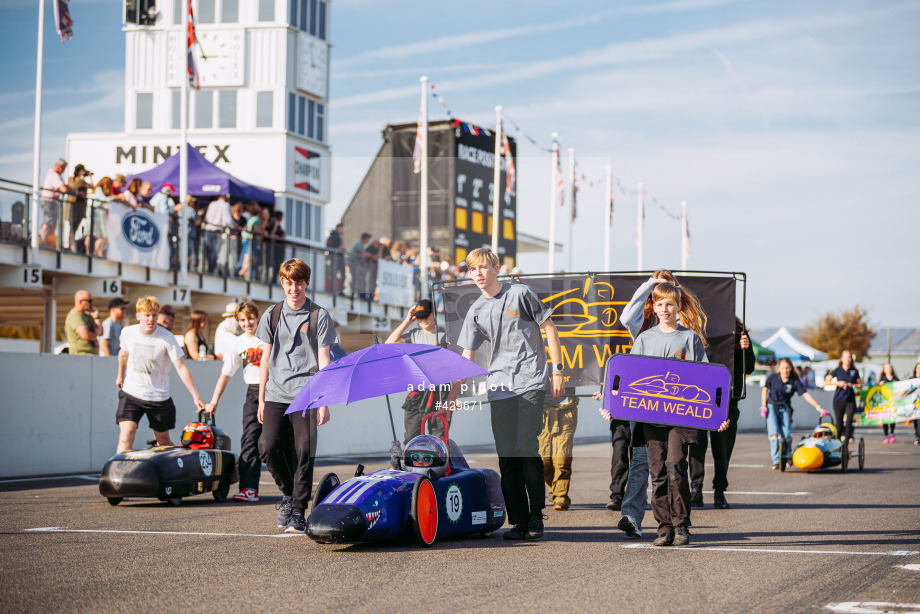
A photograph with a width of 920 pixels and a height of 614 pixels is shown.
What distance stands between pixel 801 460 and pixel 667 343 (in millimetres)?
8633

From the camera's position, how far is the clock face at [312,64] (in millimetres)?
46250

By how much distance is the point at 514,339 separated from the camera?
802 cm

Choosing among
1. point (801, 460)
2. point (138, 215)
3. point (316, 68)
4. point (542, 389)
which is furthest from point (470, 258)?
point (316, 68)

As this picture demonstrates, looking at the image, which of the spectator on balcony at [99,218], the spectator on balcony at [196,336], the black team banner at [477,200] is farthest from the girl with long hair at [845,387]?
the black team banner at [477,200]

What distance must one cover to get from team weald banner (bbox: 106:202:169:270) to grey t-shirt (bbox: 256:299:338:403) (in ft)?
42.9

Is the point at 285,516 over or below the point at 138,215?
below

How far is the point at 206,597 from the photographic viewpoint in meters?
5.80

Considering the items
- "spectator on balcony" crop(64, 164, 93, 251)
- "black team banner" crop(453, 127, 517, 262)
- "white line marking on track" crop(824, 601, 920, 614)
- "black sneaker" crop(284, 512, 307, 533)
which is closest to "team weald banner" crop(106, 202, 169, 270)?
"spectator on balcony" crop(64, 164, 93, 251)

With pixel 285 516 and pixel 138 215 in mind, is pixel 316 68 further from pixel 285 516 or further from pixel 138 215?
pixel 285 516

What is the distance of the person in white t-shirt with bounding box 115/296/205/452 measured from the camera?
11.0 metres

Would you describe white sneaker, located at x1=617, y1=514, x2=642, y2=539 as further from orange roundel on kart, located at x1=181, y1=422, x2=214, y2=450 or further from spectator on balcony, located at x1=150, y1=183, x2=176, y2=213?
spectator on balcony, located at x1=150, y1=183, x2=176, y2=213

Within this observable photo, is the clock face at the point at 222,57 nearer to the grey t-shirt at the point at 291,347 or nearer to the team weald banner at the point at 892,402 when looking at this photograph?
the team weald banner at the point at 892,402

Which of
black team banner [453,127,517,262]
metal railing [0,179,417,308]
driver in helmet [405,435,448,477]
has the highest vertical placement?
black team banner [453,127,517,262]

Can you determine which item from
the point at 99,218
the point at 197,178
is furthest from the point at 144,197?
the point at 197,178
